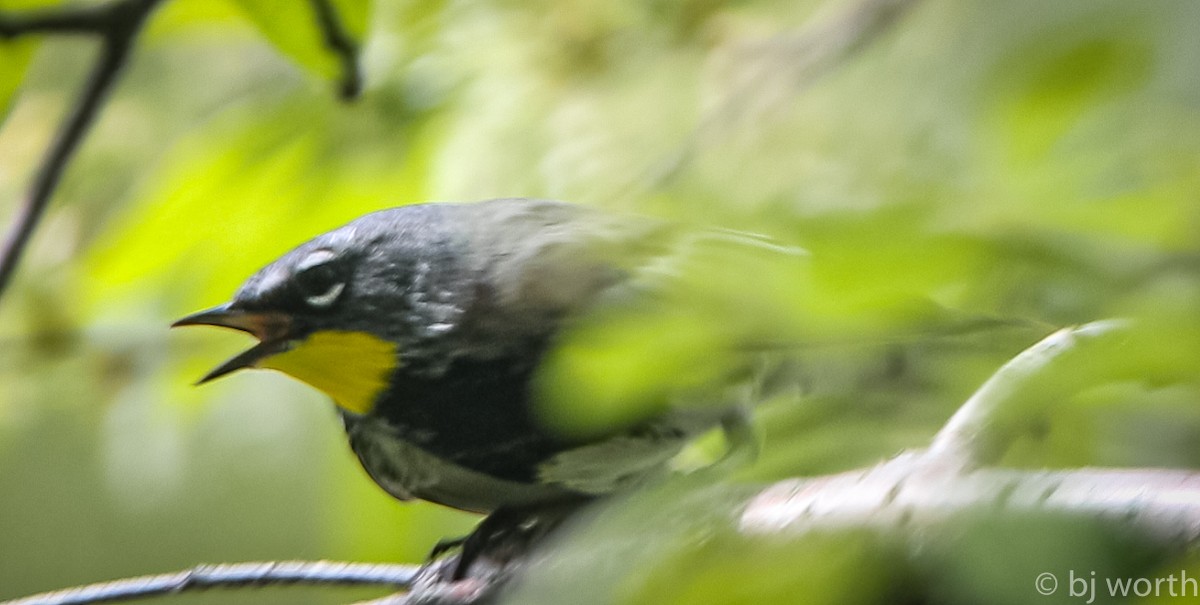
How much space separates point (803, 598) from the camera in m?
0.21

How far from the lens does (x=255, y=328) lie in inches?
16.9

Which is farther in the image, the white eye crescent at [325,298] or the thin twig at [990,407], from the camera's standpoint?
the white eye crescent at [325,298]

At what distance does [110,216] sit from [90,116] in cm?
7

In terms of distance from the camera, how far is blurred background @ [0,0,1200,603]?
19 centimetres

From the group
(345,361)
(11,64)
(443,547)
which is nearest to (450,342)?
(345,361)

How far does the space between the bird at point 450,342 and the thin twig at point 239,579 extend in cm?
7

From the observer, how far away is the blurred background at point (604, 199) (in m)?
0.19

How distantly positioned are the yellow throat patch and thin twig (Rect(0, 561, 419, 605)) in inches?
4.9

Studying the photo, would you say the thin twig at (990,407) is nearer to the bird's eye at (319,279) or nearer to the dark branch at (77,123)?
the bird's eye at (319,279)

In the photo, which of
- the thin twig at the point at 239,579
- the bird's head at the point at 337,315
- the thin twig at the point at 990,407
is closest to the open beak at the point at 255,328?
the bird's head at the point at 337,315

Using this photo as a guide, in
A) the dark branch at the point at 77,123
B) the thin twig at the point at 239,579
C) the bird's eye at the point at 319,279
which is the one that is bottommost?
Answer: the thin twig at the point at 239,579

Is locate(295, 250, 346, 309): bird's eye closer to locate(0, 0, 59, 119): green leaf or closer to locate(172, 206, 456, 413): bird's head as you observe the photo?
locate(172, 206, 456, 413): bird's head

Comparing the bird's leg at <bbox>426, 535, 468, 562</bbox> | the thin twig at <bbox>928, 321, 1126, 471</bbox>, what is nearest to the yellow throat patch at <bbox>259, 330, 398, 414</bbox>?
the bird's leg at <bbox>426, 535, 468, 562</bbox>

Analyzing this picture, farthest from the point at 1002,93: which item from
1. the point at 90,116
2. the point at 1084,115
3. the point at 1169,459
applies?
the point at 90,116
